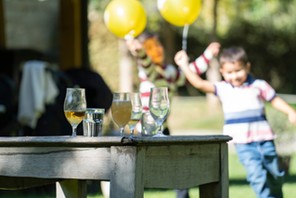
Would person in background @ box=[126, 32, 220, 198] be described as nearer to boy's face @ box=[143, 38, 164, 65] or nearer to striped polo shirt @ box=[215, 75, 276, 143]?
boy's face @ box=[143, 38, 164, 65]

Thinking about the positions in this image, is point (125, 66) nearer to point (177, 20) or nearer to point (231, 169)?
point (231, 169)

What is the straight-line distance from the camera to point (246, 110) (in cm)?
705

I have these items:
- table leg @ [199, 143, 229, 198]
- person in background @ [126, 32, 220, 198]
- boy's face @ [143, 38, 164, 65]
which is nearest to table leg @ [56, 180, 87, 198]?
table leg @ [199, 143, 229, 198]

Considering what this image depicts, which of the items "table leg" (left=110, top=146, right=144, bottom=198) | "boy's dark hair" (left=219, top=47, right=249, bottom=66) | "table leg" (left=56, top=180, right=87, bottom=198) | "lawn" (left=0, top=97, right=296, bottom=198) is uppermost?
"boy's dark hair" (left=219, top=47, right=249, bottom=66)

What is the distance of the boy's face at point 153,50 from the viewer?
8.52m

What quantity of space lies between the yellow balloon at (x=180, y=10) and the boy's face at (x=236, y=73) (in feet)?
1.50

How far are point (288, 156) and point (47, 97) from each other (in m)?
2.69

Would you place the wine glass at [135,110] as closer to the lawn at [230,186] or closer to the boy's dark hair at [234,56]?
the boy's dark hair at [234,56]

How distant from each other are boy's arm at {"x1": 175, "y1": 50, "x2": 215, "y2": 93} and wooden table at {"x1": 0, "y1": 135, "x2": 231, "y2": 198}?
201 cm

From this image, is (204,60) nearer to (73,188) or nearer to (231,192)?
(231,192)

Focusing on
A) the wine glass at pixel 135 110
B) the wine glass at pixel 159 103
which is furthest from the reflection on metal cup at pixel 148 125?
the wine glass at pixel 135 110

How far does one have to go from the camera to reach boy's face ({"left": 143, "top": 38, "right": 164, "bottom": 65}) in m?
8.52

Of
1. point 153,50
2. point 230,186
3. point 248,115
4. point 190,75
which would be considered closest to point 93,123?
point 190,75

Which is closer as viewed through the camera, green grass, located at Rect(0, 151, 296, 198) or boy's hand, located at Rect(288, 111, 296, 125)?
boy's hand, located at Rect(288, 111, 296, 125)
